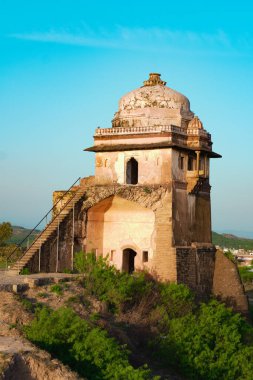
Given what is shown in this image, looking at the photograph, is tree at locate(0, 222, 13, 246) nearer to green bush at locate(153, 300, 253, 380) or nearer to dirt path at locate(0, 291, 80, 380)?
A: green bush at locate(153, 300, 253, 380)

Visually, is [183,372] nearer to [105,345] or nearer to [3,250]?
[105,345]

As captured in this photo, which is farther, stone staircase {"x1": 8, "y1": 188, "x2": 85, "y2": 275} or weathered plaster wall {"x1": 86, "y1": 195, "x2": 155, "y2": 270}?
weathered plaster wall {"x1": 86, "y1": 195, "x2": 155, "y2": 270}

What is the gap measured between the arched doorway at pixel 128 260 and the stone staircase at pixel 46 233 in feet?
9.12

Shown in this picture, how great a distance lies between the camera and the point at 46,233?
2525cm

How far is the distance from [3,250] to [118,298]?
12.8m

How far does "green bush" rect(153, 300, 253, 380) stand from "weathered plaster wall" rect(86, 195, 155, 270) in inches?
207

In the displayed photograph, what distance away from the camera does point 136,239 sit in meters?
26.3

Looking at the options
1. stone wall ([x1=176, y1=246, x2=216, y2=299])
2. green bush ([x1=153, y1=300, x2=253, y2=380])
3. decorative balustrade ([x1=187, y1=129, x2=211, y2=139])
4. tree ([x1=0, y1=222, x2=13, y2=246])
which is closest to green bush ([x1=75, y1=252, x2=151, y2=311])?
green bush ([x1=153, y1=300, x2=253, y2=380])

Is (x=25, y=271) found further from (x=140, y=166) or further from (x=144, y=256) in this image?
(x=140, y=166)

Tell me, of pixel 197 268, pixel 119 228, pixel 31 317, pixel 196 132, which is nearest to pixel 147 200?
pixel 119 228

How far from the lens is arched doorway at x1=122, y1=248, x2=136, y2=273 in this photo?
27125 mm

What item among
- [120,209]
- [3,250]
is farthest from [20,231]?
[120,209]

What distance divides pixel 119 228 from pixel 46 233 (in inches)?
126

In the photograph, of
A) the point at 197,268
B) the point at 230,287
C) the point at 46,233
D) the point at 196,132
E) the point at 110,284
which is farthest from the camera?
the point at 196,132
